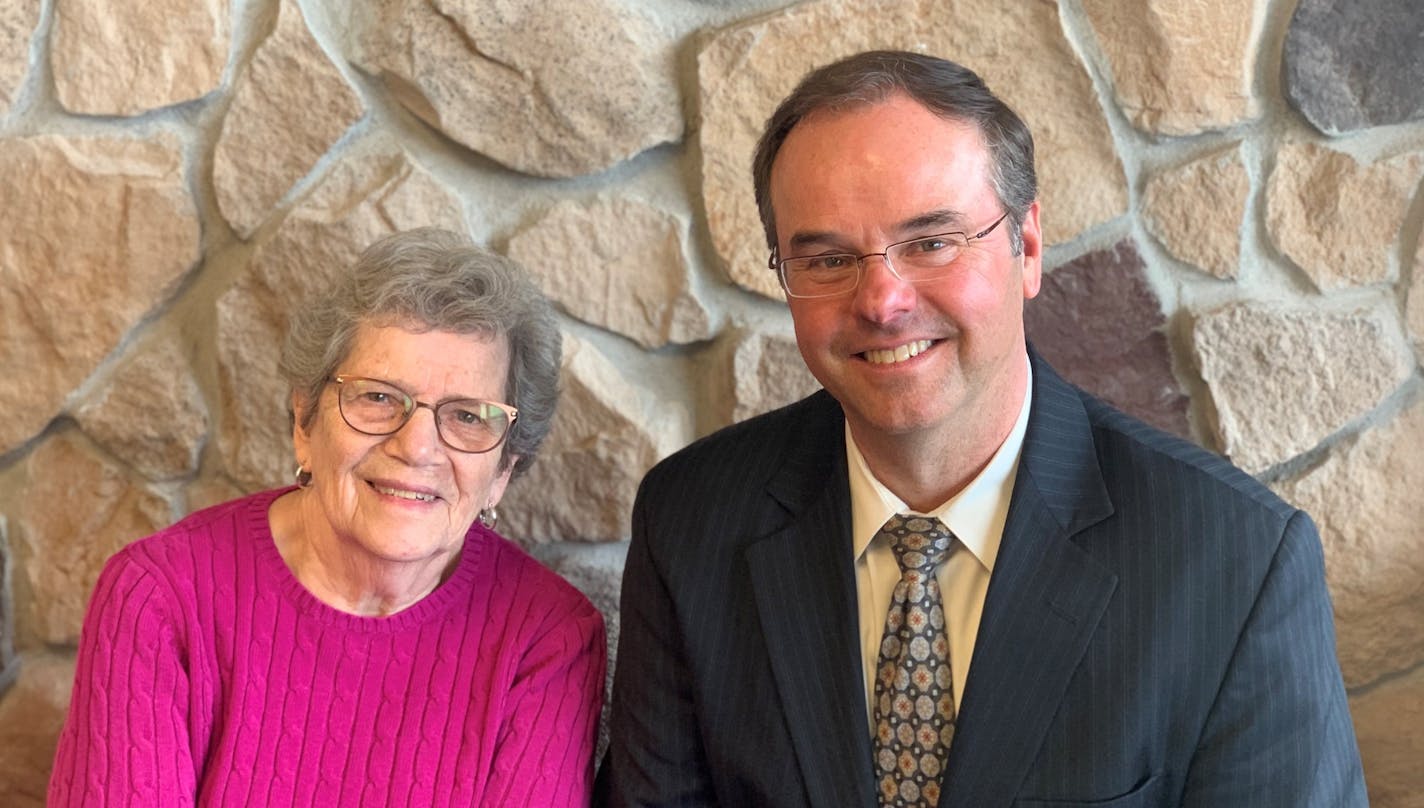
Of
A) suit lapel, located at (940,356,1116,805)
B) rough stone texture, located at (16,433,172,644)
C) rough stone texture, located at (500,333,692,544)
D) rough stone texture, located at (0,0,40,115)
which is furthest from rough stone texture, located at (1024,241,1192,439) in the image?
rough stone texture, located at (0,0,40,115)

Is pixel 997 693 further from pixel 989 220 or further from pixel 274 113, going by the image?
pixel 274 113

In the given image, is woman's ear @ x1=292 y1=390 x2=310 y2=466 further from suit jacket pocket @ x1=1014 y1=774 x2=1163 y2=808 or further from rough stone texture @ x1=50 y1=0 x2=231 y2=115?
suit jacket pocket @ x1=1014 y1=774 x2=1163 y2=808

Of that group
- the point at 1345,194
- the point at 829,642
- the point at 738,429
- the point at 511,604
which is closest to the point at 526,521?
the point at 511,604

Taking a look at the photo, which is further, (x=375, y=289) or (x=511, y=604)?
(x=511, y=604)

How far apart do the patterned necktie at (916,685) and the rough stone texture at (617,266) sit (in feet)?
1.87

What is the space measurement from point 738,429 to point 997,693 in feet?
1.55

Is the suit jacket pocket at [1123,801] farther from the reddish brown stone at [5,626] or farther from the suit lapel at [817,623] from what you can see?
the reddish brown stone at [5,626]

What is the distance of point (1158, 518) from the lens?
1.41 m

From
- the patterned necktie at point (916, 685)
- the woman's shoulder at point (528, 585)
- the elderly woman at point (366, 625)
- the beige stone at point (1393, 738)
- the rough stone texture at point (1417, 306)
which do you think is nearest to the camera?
the patterned necktie at point (916, 685)

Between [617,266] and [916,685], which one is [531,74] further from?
[916,685]

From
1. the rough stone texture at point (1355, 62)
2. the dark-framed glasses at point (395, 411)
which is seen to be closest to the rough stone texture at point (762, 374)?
the dark-framed glasses at point (395, 411)

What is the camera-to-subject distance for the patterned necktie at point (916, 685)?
1454mm

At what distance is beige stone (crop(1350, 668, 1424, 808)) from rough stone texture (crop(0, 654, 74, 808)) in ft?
6.36

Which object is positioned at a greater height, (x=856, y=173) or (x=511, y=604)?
(x=856, y=173)
